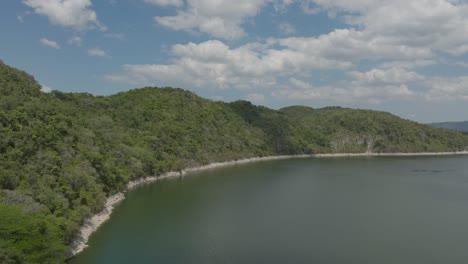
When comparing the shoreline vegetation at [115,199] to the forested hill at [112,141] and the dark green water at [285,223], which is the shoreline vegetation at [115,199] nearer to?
the dark green water at [285,223]

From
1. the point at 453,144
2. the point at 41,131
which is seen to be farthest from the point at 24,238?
the point at 453,144

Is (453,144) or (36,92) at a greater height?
(36,92)

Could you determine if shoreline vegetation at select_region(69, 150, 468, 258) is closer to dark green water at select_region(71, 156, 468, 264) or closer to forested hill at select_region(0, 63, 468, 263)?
dark green water at select_region(71, 156, 468, 264)

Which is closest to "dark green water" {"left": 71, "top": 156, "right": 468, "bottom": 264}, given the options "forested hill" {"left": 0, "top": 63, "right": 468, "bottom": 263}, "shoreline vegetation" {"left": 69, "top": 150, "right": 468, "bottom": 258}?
"shoreline vegetation" {"left": 69, "top": 150, "right": 468, "bottom": 258}

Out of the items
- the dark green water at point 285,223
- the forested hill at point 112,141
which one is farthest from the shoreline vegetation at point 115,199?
the forested hill at point 112,141

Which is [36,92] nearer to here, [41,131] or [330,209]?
[41,131]

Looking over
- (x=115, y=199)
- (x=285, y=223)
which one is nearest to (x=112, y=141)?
(x=115, y=199)
